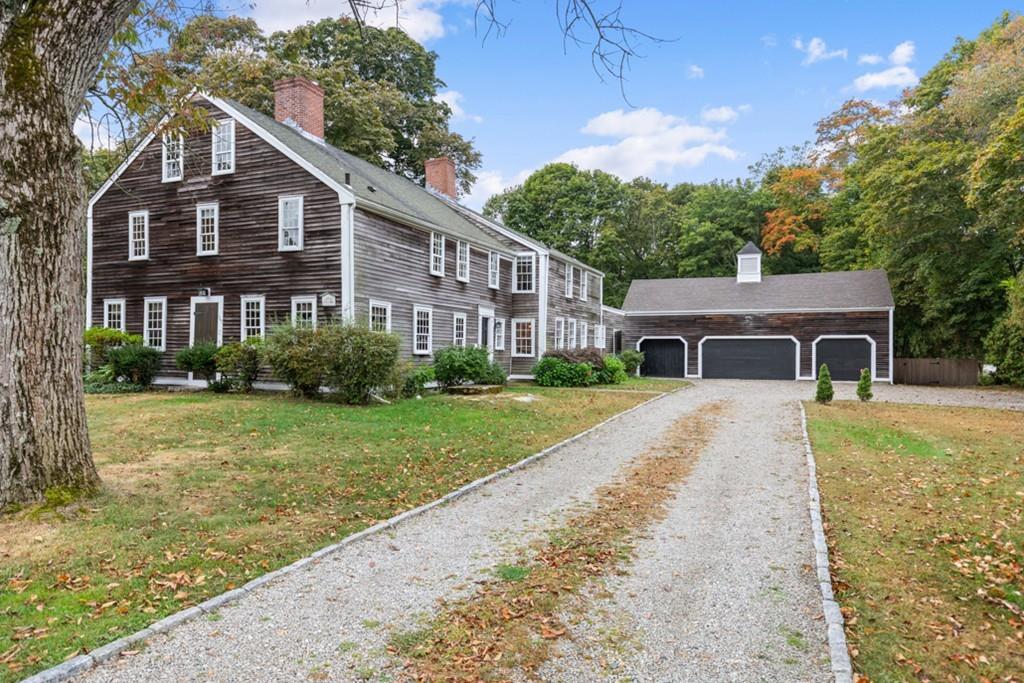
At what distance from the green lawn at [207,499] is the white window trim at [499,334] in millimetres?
Answer: 10774

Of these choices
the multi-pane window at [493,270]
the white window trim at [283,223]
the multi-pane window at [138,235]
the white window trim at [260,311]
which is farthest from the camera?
the multi-pane window at [493,270]

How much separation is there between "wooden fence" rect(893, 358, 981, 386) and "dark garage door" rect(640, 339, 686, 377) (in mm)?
10258

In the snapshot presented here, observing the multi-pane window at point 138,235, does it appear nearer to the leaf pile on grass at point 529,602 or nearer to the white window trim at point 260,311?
the white window trim at point 260,311

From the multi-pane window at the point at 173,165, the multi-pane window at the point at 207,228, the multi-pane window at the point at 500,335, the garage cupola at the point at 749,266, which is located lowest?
the multi-pane window at the point at 500,335

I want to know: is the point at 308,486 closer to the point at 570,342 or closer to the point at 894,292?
the point at 570,342

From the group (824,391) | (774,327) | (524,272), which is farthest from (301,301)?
(774,327)

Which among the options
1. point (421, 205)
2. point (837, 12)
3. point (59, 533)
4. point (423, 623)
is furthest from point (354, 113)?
point (423, 623)

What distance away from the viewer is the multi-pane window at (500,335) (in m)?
24.8

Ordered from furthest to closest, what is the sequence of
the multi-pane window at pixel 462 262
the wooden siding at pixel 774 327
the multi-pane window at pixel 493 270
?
the wooden siding at pixel 774 327, the multi-pane window at pixel 493 270, the multi-pane window at pixel 462 262

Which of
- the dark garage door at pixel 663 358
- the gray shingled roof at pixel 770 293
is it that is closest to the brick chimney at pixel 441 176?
the gray shingled roof at pixel 770 293

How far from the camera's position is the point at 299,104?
21453 millimetres

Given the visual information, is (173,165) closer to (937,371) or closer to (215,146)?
(215,146)

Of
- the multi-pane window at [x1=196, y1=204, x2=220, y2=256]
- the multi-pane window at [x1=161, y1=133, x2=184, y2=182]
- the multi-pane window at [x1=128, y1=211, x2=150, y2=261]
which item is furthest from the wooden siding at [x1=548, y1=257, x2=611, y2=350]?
the multi-pane window at [x1=128, y1=211, x2=150, y2=261]

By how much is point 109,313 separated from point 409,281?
9990 millimetres
